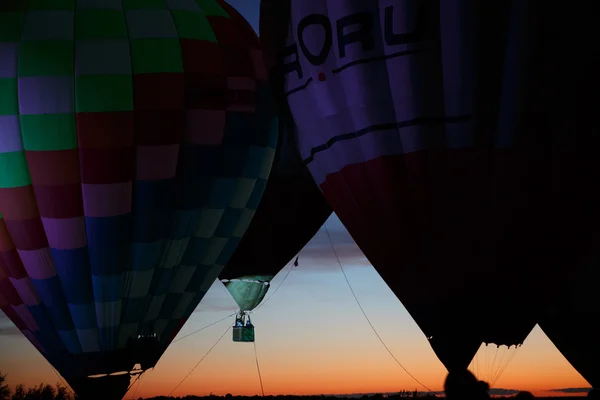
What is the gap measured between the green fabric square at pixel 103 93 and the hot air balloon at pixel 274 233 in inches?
121

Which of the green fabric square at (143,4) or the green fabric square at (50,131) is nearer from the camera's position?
the green fabric square at (50,131)

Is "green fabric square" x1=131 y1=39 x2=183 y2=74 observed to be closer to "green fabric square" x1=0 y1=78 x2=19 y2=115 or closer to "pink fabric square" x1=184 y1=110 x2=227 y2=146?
"pink fabric square" x1=184 y1=110 x2=227 y2=146

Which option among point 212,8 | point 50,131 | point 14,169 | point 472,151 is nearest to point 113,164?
point 50,131

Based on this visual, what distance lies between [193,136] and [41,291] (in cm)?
256

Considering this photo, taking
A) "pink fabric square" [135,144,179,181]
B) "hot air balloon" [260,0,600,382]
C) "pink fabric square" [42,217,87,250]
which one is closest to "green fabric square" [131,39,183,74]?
"pink fabric square" [135,144,179,181]

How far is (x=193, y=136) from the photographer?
12.4 m

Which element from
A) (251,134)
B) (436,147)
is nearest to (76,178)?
(251,134)

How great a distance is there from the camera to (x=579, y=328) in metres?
13.5

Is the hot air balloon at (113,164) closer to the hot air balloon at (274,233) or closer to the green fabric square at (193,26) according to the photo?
the green fabric square at (193,26)

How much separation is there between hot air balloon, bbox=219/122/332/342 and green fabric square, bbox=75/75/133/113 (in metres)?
3.06

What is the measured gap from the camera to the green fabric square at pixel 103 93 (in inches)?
467

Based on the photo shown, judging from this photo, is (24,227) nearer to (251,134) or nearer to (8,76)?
(8,76)

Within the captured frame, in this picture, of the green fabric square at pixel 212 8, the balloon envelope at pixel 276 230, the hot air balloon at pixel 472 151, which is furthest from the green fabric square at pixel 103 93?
the balloon envelope at pixel 276 230

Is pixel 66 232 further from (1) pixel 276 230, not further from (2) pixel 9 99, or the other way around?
(1) pixel 276 230
